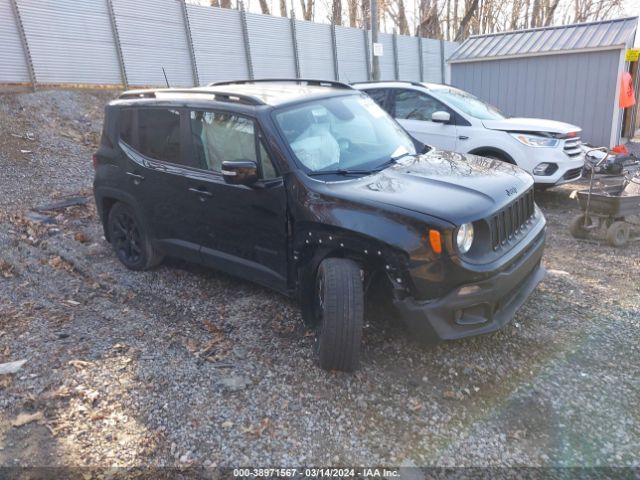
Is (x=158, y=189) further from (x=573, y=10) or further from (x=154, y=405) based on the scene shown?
(x=573, y=10)

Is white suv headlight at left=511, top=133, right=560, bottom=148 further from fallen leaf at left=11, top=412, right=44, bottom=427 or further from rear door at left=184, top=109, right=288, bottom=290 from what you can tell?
fallen leaf at left=11, top=412, right=44, bottom=427

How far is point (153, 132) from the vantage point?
190 inches

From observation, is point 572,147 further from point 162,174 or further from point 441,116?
point 162,174

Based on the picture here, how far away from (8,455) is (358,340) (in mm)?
2099

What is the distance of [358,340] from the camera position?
3.25 metres

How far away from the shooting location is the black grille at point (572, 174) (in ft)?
24.4

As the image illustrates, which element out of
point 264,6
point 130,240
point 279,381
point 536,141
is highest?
point 264,6

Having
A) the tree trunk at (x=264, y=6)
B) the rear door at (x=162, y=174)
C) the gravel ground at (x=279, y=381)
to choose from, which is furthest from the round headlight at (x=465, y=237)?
the tree trunk at (x=264, y=6)

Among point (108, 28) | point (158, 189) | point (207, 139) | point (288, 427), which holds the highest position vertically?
point (108, 28)

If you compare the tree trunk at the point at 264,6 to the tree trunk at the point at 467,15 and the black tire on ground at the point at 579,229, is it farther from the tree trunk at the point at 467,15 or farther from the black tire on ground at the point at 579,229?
Answer: the black tire on ground at the point at 579,229

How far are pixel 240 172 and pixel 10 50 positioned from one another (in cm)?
1047

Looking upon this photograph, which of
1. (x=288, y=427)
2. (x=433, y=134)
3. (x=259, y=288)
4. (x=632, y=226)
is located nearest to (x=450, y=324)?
(x=288, y=427)

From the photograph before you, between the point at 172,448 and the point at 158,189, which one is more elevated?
the point at 158,189

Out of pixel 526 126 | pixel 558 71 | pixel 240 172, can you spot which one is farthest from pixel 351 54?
pixel 240 172
